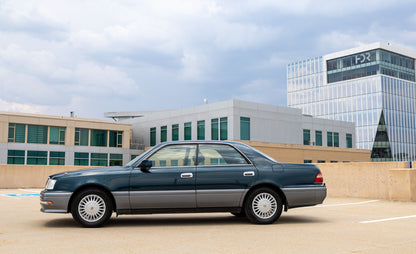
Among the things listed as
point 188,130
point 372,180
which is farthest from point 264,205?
point 188,130

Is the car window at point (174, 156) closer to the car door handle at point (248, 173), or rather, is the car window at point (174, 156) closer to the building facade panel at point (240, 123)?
the car door handle at point (248, 173)

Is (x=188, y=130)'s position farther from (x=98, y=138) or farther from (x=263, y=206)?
(x=263, y=206)

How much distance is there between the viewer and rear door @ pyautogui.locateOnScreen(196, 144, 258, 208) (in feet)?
25.7

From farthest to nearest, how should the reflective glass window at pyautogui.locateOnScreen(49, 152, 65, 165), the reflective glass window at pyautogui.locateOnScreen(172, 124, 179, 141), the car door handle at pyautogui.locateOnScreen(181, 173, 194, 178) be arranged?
the reflective glass window at pyautogui.locateOnScreen(172, 124, 179, 141) < the reflective glass window at pyautogui.locateOnScreen(49, 152, 65, 165) < the car door handle at pyautogui.locateOnScreen(181, 173, 194, 178)

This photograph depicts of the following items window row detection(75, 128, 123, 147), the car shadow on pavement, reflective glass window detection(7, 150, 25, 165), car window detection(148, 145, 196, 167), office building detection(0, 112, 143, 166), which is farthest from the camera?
window row detection(75, 128, 123, 147)

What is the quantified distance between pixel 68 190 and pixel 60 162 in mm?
41566

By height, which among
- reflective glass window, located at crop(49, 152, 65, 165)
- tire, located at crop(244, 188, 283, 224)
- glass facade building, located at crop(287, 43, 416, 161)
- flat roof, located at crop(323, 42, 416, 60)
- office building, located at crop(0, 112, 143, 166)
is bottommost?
tire, located at crop(244, 188, 283, 224)

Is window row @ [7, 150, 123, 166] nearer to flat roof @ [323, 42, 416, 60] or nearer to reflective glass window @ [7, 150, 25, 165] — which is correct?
reflective glass window @ [7, 150, 25, 165]

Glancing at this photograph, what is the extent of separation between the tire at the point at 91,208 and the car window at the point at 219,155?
1.83 m

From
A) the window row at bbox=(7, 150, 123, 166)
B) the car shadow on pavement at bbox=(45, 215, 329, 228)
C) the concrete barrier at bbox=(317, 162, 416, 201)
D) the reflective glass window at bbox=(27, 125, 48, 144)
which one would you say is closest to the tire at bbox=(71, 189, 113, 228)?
the car shadow on pavement at bbox=(45, 215, 329, 228)

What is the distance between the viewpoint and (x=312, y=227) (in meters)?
7.66

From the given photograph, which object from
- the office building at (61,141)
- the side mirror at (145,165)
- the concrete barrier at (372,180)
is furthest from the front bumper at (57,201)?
the office building at (61,141)

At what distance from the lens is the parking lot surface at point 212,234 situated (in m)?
5.64

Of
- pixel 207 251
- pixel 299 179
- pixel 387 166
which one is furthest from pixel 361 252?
pixel 387 166
